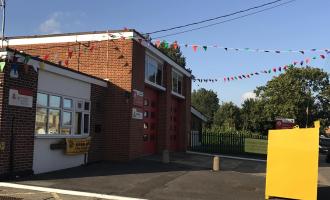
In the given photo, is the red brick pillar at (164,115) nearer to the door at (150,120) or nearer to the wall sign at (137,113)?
the door at (150,120)

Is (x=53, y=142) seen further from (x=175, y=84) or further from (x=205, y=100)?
(x=205, y=100)

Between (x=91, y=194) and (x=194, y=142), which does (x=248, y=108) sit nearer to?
(x=194, y=142)

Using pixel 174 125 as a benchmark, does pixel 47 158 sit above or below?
below

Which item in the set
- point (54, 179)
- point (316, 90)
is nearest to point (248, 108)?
point (316, 90)

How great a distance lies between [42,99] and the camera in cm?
1400

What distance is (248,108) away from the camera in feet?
248

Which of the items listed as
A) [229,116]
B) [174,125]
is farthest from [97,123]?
[229,116]

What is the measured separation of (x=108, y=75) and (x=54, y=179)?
21.1 ft

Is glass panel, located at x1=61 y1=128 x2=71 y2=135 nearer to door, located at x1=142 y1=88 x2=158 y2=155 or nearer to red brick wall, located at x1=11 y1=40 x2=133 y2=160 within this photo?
red brick wall, located at x1=11 y1=40 x2=133 y2=160

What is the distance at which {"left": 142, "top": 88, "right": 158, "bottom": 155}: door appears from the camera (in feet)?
Result: 67.8

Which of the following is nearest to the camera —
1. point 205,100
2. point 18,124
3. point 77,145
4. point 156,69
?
point 18,124

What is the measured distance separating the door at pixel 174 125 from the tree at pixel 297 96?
144 ft

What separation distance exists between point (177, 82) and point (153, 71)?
4365mm

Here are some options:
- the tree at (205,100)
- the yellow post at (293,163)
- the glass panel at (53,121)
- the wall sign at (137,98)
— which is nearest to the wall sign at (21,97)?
the glass panel at (53,121)
